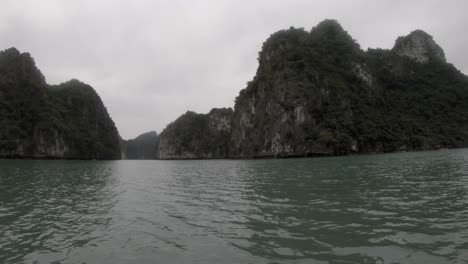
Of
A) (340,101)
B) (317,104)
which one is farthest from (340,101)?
(317,104)

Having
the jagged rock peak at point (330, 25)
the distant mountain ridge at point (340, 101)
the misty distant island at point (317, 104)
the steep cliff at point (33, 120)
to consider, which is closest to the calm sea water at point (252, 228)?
the distant mountain ridge at point (340, 101)

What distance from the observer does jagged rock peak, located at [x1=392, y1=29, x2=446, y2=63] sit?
534 feet

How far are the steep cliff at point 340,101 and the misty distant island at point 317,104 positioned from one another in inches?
14.6

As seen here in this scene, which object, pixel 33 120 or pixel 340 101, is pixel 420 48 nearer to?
pixel 340 101

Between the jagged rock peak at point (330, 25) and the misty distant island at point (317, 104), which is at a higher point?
the jagged rock peak at point (330, 25)

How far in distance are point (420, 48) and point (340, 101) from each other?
84696 millimetres

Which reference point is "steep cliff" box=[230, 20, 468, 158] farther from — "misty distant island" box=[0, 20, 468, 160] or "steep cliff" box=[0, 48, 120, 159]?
"steep cliff" box=[0, 48, 120, 159]

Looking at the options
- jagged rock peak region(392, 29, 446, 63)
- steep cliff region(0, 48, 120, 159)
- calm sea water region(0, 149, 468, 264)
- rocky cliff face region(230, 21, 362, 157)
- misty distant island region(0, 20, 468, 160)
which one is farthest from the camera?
jagged rock peak region(392, 29, 446, 63)

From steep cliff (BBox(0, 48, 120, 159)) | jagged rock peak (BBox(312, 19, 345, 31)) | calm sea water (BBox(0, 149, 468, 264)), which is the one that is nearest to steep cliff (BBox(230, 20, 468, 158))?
jagged rock peak (BBox(312, 19, 345, 31))

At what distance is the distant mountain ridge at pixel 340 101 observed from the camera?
344 ft

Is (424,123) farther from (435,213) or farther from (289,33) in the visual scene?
(435,213)

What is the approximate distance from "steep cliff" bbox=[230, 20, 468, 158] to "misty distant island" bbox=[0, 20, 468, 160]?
0.37 m

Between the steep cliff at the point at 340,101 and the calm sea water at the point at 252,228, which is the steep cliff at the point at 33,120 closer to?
the steep cliff at the point at 340,101

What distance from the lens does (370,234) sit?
895 centimetres
